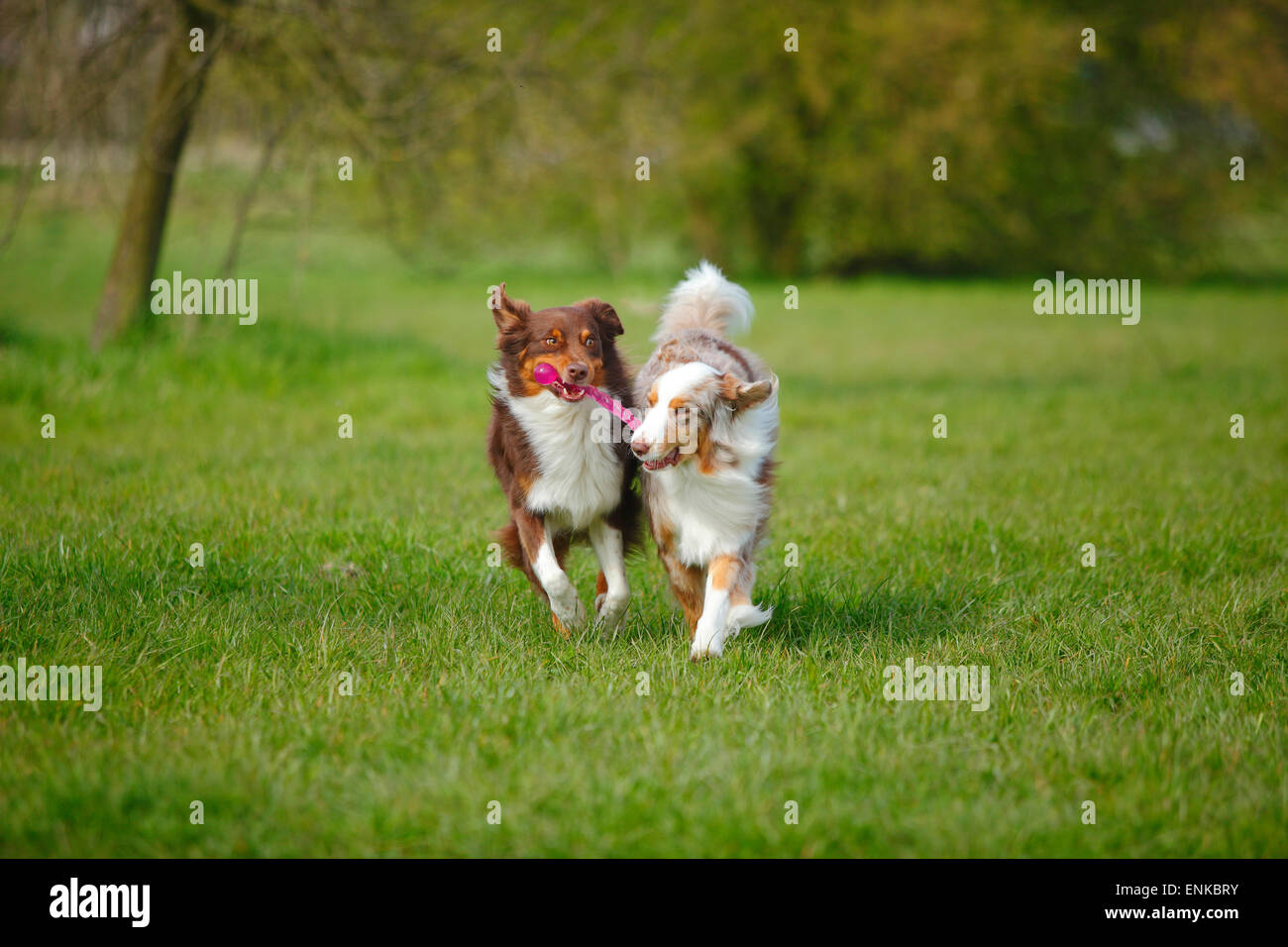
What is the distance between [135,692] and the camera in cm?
383

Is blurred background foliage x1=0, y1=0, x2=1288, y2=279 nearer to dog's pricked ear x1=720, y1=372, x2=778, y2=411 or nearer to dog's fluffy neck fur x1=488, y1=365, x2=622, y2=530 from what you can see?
dog's fluffy neck fur x1=488, y1=365, x2=622, y2=530

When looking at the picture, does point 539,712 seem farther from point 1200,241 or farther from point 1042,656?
point 1200,241

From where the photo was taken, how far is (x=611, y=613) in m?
4.59

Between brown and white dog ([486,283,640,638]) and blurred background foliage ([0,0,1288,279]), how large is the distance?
640cm

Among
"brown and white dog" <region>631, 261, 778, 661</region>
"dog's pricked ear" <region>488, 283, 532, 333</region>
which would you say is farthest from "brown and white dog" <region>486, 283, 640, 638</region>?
"brown and white dog" <region>631, 261, 778, 661</region>

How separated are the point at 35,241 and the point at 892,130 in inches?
666

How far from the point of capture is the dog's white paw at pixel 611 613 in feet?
15.0

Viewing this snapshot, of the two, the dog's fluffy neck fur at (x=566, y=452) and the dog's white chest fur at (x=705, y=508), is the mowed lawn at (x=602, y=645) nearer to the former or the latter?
the dog's white chest fur at (x=705, y=508)

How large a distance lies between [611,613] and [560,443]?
0.72 meters

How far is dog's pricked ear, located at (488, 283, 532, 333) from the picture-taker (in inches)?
171

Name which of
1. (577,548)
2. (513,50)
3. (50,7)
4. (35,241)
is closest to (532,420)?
(577,548)

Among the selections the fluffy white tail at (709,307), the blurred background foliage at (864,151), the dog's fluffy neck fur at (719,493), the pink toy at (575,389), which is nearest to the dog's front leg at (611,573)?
the dog's fluffy neck fur at (719,493)

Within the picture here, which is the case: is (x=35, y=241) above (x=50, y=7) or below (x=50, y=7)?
above

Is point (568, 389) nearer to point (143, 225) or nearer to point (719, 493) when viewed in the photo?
point (719, 493)
